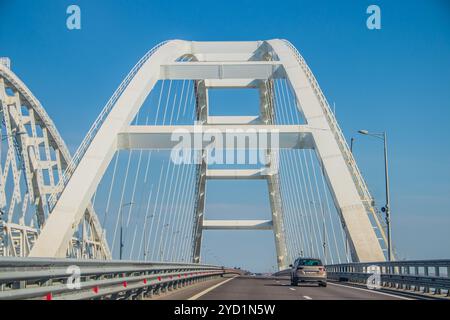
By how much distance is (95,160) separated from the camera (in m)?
26.8

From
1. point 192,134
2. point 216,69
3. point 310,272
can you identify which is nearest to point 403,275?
point 310,272

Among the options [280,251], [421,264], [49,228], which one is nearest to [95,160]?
[49,228]

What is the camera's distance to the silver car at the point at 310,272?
27.9m

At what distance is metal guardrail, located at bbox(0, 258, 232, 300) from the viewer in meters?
8.78

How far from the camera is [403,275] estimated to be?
77.7ft

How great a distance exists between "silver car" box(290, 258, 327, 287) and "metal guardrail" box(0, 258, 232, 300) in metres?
11.7

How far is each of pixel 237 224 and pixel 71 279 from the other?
173ft

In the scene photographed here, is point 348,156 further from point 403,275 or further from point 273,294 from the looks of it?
point 273,294

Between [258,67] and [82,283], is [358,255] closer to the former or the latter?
[258,67]

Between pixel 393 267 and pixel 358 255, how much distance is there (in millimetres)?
1401

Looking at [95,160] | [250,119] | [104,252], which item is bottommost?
[104,252]

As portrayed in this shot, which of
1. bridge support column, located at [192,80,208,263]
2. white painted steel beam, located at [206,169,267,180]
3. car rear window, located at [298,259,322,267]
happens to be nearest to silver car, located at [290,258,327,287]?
car rear window, located at [298,259,322,267]

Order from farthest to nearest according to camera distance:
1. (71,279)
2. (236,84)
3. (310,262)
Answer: (236,84), (310,262), (71,279)

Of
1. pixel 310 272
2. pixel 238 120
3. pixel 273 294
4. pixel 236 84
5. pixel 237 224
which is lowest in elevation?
pixel 310 272
